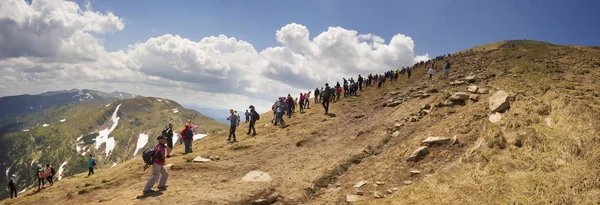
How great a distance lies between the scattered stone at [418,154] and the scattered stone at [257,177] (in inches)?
268

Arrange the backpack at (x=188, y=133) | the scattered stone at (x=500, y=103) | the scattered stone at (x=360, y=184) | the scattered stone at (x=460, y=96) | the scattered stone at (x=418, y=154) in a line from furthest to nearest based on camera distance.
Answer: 1. the backpack at (x=188, y=133)
2. the scattered stone at (x=460, y=96)
3. the scattered stone at (x=500, y=103)
4. the scattered stone at (x=418, y=154)
5. the scattered stone at (x=360, y=184)

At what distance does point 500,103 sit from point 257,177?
45.1 feet

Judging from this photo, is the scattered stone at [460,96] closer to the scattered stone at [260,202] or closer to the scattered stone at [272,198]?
the scattered stone at [272,198]

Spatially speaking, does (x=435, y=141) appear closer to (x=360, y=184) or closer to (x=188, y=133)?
(x=360, y=184)

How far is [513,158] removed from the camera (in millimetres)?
11109

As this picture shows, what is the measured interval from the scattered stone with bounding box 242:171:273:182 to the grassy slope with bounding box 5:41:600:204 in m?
0.46

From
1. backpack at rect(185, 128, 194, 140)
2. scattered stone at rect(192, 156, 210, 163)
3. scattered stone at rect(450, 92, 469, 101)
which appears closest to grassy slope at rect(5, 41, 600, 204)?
scattered stone at rect(192, 156, 210, 163)

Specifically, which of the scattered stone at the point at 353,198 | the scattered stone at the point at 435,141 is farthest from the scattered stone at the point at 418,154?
the scattered stone at the point at 353,198

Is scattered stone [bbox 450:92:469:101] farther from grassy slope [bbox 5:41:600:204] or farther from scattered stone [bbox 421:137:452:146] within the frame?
scattered stone [bbox 421:137:452:146]

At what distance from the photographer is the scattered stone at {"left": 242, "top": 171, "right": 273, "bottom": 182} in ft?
47.5

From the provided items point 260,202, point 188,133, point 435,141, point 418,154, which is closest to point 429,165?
point 418,154

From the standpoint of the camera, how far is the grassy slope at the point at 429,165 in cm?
953

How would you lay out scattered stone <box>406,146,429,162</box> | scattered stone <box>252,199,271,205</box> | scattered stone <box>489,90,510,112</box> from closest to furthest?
scattered stone <box>252,199,271,205</box>, scattered stone <box>406,146,429,162</box>, scattered stone <box>489,90,510,112</box>

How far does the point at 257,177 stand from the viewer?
14.8 m
